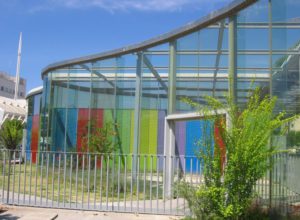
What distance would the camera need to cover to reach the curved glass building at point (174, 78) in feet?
29.5

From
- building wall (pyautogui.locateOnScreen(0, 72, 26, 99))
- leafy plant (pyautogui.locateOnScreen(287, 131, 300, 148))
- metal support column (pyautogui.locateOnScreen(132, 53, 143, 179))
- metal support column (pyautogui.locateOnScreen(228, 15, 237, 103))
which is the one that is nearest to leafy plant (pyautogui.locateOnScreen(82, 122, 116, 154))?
metal support column (pyautogui.locateOnScreen(132, 53, 143, 179))

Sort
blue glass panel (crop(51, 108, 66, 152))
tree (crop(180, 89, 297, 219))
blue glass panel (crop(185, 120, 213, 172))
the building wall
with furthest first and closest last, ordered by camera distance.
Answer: the building wall, blue glass panel (crop(51, 108, 66, 152)), blue glass panel (crop(185, 120, 213, 172)), tree (crop(180, 89, 297, 219))

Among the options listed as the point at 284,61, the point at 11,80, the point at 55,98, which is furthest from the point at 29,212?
the point at 11,80

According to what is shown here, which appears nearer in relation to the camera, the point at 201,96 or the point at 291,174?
the point at 291,174

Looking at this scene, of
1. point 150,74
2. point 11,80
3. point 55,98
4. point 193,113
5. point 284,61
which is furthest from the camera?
point 11,80

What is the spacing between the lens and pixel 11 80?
324ft

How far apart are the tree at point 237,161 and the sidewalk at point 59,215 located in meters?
1.81

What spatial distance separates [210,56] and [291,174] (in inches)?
197

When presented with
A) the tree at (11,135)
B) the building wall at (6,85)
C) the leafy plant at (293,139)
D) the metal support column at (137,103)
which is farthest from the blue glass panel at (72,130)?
the building wall at (6,85)

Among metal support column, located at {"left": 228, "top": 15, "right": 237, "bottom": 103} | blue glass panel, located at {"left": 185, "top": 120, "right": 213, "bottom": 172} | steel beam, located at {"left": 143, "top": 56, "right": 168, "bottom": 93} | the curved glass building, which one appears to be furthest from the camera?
steel beam, located at {"left": 143, "top": 56, "right": 168, "bottom": 93}

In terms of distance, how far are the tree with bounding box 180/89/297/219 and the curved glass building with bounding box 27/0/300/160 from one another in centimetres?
88

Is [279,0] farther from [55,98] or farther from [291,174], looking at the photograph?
[55,98]

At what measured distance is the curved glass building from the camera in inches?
354

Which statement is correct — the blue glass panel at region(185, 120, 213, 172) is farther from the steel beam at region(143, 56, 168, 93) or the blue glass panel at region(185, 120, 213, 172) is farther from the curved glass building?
the steel beam at region(143, 56, 168, 93)
